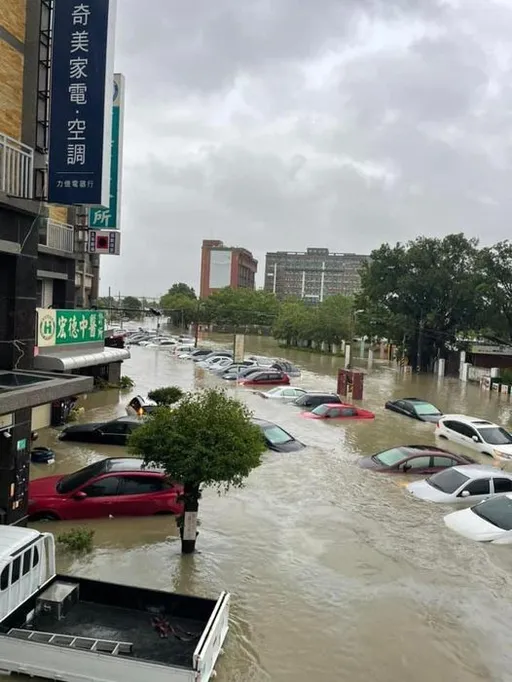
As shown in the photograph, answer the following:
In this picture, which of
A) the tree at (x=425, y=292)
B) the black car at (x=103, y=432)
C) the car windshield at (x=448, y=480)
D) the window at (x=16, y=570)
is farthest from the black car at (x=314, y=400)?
the tree at (x=425, y=292)

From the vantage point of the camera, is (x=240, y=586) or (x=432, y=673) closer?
(x=432, y=673)

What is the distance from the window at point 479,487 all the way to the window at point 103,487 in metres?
8.05

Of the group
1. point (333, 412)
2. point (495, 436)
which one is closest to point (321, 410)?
point (333, 412)

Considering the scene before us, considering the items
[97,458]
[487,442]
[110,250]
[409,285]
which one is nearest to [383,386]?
[409,285]

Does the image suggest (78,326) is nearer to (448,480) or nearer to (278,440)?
(278,440)

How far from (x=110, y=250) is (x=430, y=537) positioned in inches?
665

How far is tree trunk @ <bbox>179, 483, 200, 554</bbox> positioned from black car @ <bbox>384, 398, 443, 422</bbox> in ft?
59.9

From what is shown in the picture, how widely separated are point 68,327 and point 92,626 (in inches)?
387

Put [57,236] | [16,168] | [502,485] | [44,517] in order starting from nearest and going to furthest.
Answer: [16,168], [44,517], [502,485], [57,236]

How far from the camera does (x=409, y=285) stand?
180 ft

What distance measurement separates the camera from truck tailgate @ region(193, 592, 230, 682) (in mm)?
6327

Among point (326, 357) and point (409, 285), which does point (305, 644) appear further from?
point (326, 357)

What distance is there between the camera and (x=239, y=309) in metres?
107

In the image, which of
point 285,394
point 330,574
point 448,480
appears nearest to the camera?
point 330,574
